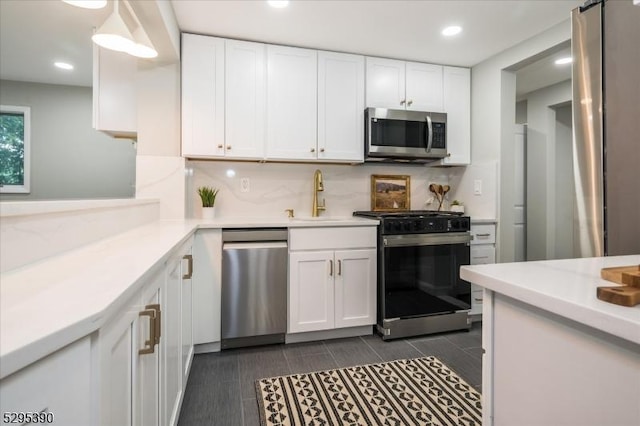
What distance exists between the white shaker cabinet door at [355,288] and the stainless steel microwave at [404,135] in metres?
0.95

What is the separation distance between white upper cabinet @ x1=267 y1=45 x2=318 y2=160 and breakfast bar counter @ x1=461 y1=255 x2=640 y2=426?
2.08 metres

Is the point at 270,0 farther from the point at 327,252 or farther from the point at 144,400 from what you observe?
the point at 144,400

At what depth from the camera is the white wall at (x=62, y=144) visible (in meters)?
1.75

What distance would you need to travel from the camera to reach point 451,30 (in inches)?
98.2

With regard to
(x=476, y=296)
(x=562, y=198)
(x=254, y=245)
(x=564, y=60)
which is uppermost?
(x=564, y=60)

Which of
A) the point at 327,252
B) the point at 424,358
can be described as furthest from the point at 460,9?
the point at 424,358

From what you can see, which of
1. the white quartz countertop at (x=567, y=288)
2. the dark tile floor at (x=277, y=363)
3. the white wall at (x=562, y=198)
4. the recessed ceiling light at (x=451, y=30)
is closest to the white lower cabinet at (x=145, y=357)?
the dark tile floor at (x=277, y=363)

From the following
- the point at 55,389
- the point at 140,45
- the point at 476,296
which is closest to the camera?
the point at 55,389

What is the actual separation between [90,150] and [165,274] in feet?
4.65

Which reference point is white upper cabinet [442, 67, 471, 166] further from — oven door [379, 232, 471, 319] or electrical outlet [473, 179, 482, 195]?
oven door [379, 232, 471, 319]

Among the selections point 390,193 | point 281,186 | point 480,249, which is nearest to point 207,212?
point 281,186

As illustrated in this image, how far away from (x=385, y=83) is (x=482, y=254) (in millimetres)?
1789

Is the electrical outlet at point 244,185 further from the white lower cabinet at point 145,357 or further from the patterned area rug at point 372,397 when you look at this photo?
the patterned area rug at point 372,397

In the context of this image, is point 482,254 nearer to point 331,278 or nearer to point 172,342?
point 331,278
